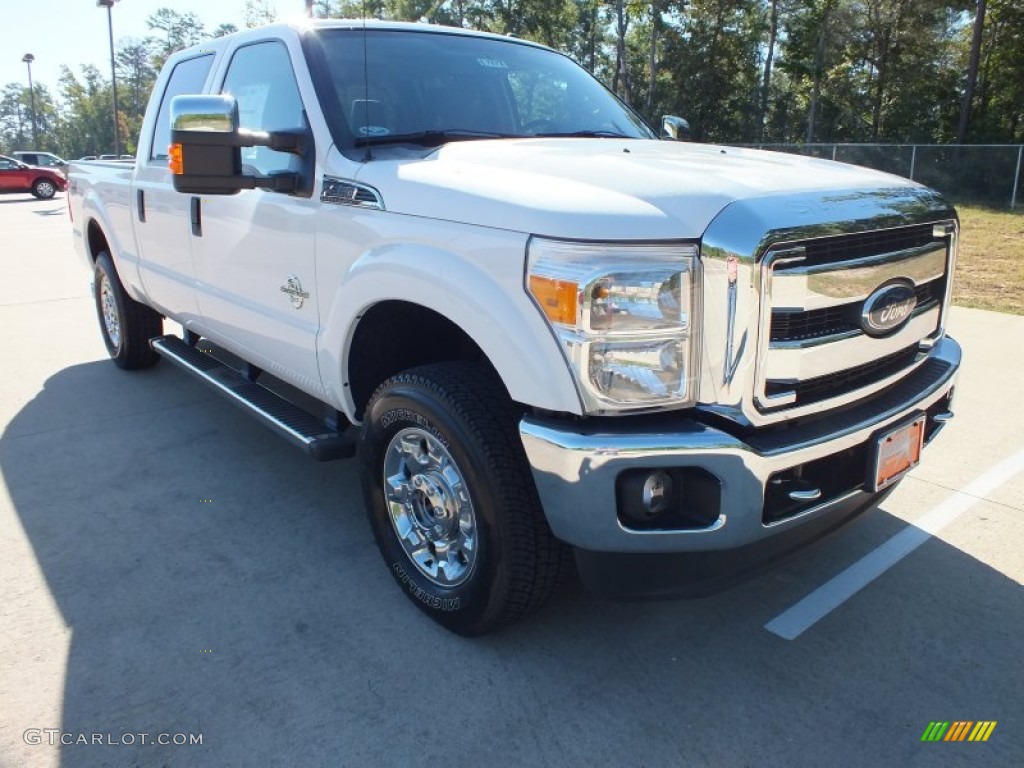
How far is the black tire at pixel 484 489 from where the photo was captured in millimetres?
2443

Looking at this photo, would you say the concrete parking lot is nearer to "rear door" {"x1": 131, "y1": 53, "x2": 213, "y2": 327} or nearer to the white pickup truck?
the white pickup truck

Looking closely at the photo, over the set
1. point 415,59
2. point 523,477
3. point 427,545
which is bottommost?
point 427,545

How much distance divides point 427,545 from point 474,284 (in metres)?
1.04

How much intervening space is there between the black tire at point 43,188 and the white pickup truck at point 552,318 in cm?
2937

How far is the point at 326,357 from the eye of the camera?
3.18 meters

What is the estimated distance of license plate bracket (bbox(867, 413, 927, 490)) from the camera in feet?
8.32

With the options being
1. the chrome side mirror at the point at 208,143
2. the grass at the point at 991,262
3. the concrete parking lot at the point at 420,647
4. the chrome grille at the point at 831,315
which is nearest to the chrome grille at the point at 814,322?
the chrome grille at the point at 831,315

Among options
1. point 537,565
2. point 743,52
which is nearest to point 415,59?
point 537,565

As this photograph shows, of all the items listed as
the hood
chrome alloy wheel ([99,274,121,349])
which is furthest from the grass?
chrome alloy wheel ([99,274,121,349])

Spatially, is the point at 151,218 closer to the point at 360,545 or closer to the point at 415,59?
the point at 415,59

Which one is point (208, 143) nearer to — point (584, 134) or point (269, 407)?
point (269, 407)

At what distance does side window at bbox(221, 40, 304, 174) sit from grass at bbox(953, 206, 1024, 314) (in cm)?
476

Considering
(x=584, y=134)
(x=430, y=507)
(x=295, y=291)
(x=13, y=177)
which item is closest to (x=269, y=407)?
(x=295, y=291)

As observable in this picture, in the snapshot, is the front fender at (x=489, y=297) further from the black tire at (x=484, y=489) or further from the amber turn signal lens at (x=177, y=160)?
the amber turn signal lens at (x=177, y=160)
